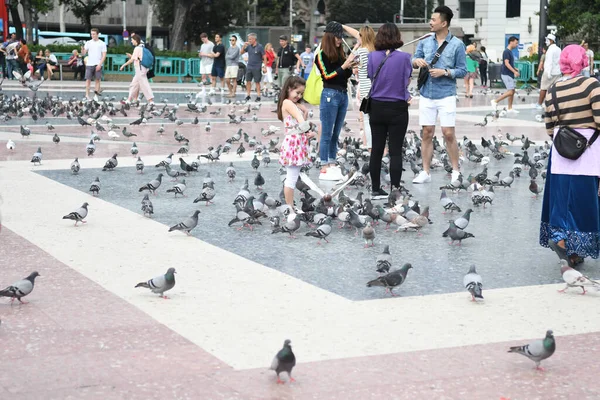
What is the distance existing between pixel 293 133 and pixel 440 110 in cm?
265

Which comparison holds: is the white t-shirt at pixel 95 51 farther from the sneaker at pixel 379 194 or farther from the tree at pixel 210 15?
the tree at pixel 210 15

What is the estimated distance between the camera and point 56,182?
11547mm

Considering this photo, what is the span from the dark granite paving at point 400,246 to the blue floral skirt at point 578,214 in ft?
0.95

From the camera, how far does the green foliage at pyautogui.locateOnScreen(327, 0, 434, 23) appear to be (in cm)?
8162

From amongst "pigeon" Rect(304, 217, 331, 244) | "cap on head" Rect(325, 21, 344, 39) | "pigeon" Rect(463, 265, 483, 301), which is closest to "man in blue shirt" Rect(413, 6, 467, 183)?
"cap on head" Rect(325, 21, 344, 39)

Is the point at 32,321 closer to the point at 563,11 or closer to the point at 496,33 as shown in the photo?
the point at 563,11

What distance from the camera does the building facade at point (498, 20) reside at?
68312 mm

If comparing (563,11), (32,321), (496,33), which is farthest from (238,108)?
(496,33)

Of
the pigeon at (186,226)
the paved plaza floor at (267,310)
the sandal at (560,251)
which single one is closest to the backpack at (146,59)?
the paved plaza floor at (267,310)

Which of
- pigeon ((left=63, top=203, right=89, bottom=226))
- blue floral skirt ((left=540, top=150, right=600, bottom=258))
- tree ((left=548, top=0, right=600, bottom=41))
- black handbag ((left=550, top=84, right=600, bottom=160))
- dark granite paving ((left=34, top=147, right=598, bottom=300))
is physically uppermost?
tree ((left=548, top=0, right=600, bottom=41))

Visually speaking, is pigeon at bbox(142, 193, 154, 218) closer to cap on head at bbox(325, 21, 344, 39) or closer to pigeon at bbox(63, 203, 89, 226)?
pigeon at bbox(63, 203, 89, 226)

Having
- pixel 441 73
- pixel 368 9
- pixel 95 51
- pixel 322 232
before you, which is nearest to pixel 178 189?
pixel 322 232

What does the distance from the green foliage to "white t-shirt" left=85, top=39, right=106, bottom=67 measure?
5532 centimetres

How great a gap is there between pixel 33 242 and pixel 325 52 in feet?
15.5
